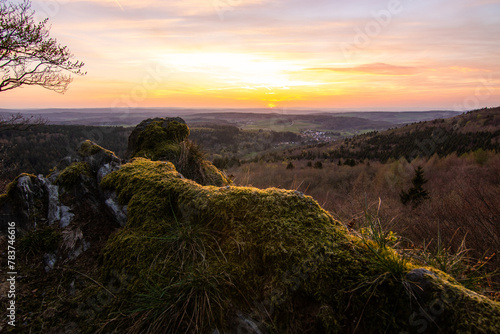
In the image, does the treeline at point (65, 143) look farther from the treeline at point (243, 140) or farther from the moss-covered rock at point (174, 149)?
the moss-covered rock at point (174, 149)

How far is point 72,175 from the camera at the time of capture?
3828mm

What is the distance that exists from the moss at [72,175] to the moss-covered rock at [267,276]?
173 cm

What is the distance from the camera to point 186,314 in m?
1.84

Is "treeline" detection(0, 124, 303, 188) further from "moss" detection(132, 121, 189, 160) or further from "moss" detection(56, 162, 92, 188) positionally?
"moss" detection(56, 162, 92, 188)

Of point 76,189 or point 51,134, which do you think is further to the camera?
point 51,134

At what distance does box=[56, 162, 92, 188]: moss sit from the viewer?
3.76 meters

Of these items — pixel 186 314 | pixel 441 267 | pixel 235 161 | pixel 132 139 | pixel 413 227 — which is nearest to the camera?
pixel 186 314

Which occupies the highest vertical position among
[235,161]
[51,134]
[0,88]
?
[0,88]

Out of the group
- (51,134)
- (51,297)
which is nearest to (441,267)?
(51,297)

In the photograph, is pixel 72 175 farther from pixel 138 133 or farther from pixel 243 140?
pixel 243 140

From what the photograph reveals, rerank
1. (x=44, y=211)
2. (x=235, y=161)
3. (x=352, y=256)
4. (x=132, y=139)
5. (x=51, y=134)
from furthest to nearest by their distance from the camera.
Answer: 1. (x=51, y=134)
2. (x=235, y=161)
3. (x=132, y=139)
4. (x=44, y=211)
5. (x=352, y=256)

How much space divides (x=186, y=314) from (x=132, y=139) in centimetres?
642

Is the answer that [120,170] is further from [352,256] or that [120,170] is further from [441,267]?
[441,267]

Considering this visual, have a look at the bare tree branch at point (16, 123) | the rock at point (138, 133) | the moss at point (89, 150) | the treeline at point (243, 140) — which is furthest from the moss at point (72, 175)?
the treeline at point (243, 140)
